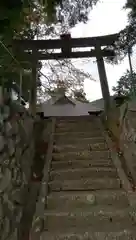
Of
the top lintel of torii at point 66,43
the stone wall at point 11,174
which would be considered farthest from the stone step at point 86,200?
the top lintel of torii at point 66,43

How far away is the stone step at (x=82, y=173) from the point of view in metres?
3.81

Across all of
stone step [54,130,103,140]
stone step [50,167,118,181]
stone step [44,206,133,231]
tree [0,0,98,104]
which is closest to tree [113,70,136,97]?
stone step [54,130,103,140]

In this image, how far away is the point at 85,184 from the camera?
12.0 ft

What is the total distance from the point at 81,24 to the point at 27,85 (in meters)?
2.58

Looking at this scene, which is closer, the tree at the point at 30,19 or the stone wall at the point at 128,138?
the tree at the point at 30,19

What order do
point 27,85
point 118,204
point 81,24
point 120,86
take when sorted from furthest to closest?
point 81,24 → point 27,85 → point 120,86 → point 118,204

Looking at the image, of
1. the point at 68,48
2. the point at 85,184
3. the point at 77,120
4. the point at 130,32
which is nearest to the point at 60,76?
the point at 68,48

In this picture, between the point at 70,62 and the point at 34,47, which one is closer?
the point at 34,47

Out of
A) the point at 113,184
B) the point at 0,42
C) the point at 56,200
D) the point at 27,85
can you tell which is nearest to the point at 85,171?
the point at 113,184

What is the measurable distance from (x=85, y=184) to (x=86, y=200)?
36 cm

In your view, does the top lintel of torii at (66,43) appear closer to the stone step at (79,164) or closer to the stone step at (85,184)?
the stone step at (79,164)

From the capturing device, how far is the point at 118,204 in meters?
3.25

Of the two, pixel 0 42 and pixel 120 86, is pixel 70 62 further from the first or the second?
pixel 0 42

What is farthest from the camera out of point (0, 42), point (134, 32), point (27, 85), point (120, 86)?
point (27, 85)
